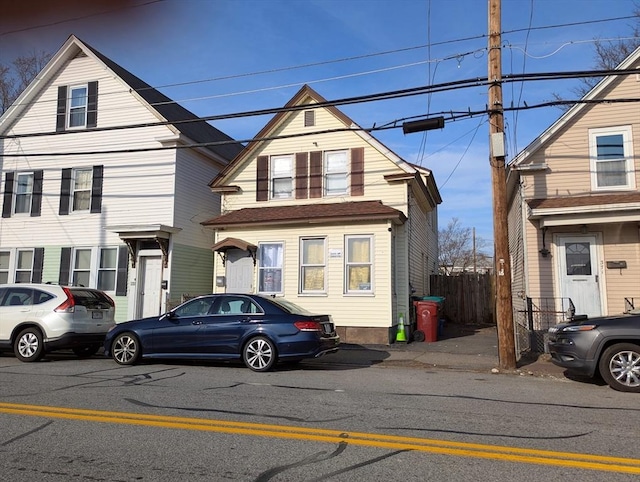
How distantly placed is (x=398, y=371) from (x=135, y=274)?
10561 millimetres

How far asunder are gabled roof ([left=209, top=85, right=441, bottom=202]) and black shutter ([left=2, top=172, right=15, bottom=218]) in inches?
327

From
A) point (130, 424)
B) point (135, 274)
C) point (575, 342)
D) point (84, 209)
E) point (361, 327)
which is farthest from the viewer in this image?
point (84, 209)

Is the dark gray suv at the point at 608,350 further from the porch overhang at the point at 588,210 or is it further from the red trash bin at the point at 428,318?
the red trash bin at the point at 428,318

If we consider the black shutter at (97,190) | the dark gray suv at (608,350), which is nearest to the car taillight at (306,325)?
the dark gray suv at (608,350)

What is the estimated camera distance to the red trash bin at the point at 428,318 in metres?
14.8

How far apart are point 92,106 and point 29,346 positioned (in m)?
10.6

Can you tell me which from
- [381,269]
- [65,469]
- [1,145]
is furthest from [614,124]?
[1,145]

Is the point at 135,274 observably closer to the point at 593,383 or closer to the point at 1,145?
the point at 1,145

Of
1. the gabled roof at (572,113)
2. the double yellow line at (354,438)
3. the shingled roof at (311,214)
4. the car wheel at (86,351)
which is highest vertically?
the gabled roof at (572,113)

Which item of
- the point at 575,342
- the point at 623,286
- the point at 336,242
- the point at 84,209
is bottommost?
the point at 575,342

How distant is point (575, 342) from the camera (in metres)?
8.45

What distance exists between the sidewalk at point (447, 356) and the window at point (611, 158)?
5.26 metres

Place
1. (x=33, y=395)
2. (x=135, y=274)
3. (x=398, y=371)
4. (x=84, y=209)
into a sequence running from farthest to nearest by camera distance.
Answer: (x=84, y=209) → (x=135, y=274) → (x=398, y=371) → (x=33, y=395)

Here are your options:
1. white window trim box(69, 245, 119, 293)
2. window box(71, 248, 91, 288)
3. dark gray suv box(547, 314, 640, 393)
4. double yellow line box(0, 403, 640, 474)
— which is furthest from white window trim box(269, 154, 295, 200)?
double yellow line box(0, 403, 640, 474)
